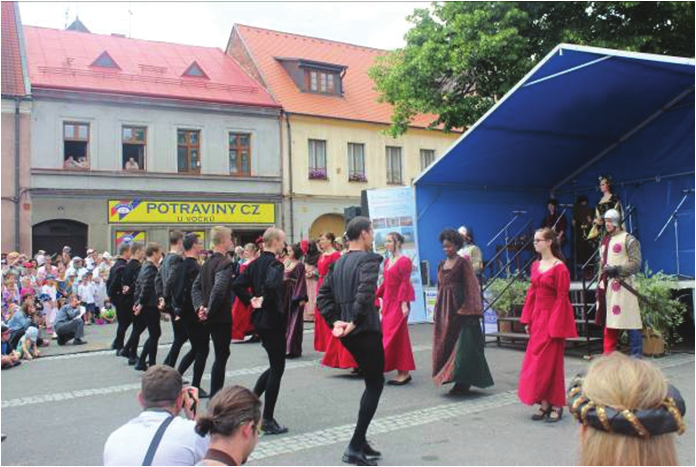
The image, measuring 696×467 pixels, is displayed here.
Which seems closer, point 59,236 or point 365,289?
point 365,289

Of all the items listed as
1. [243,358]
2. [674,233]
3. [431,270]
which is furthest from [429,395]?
[674,233]

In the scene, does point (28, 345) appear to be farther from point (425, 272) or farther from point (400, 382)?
point (425, 272)

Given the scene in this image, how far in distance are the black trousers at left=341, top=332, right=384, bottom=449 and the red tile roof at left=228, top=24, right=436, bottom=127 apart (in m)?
24.0

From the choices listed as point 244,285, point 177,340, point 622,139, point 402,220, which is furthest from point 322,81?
point 244,285

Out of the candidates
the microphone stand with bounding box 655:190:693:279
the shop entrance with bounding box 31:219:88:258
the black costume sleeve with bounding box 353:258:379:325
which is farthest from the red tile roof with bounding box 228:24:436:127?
the black costume sleeve with bounding box 353:258:379:325

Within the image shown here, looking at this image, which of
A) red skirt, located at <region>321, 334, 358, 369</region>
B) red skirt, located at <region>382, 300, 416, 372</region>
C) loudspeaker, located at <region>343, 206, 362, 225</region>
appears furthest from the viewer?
loudspeaker, located at <region>343, 206, 362, 225</region>

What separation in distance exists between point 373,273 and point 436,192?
9098mm

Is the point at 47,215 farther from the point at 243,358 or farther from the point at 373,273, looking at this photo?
the point at 373,273

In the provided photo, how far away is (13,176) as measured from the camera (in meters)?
23.2

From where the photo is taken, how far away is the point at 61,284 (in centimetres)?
1614

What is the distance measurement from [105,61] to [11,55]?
343 centimetres

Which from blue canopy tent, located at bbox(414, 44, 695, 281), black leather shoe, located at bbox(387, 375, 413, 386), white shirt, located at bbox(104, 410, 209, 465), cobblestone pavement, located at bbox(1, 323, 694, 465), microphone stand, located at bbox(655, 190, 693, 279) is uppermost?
blue canopy tent, located at bbox(414, 44, 695, 281)

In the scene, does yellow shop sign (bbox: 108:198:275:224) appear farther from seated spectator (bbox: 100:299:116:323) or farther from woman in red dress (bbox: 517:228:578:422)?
woman in red dress (bbox: 517:228:578:422)

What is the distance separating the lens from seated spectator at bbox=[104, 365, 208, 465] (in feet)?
9.07
